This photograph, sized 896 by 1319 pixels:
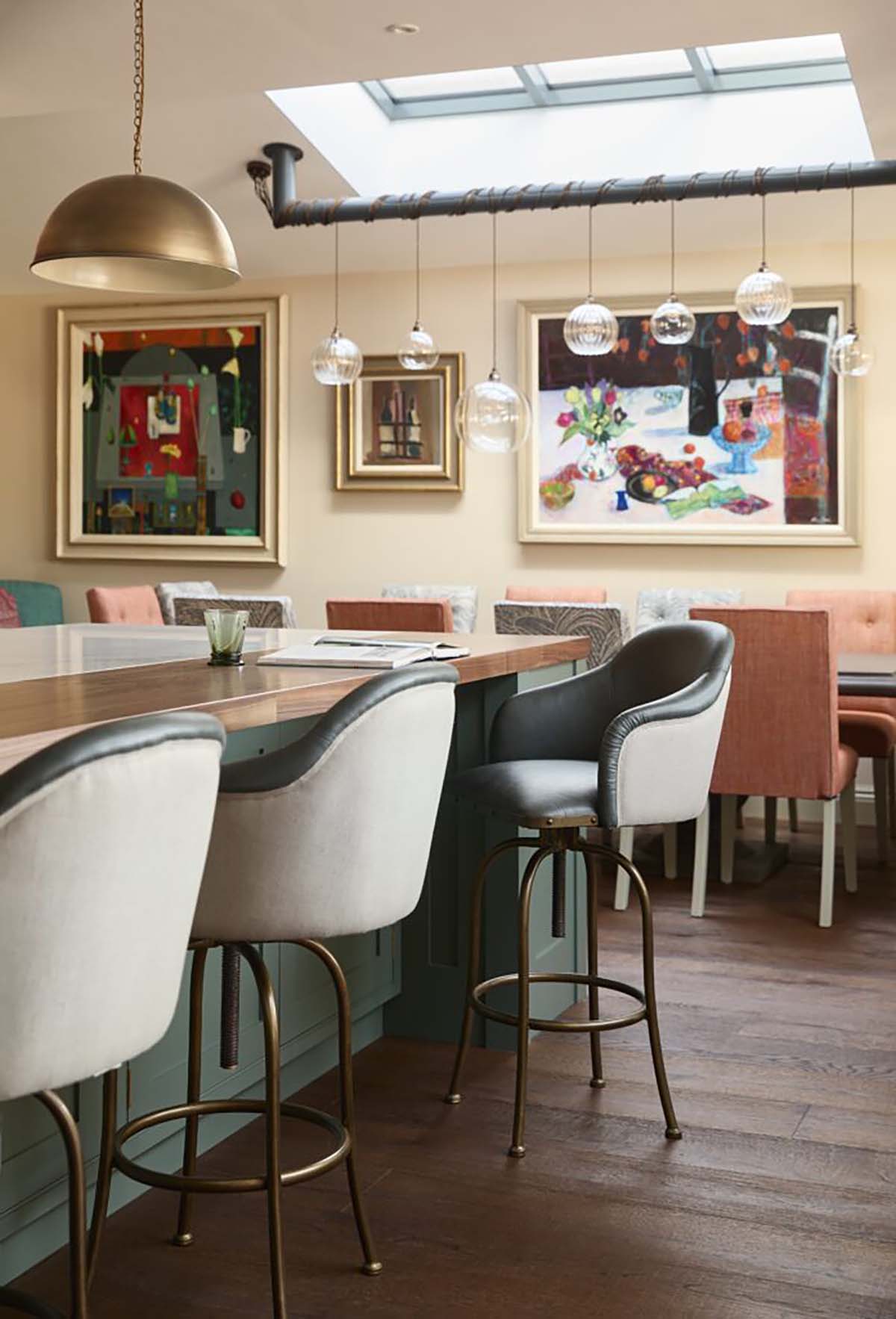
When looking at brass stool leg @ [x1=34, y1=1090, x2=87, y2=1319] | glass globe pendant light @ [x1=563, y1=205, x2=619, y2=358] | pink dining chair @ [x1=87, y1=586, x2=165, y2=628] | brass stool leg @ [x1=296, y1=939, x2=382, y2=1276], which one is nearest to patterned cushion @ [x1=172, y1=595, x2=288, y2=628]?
pink dining chair @ [x1=87, y1=586, x2=165, y2=628]

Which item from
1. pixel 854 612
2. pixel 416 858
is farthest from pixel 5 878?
pixel 854 612

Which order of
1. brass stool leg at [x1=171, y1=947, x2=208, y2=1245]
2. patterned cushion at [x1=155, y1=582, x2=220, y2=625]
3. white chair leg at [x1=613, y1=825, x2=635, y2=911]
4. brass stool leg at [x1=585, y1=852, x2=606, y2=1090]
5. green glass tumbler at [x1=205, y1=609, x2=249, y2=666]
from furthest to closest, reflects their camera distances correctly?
patterned cushion at [x1=155, y1=582, x2=220, y2=625], white chair leg at [x1=613, y1=825, x2=635, y2=911], brass stool leg at [x1=585, y1=852, x2=606, y2=1090], green glass tumbler at [x1=205, y1=609, x2=249, y2=666], brass stool leg at [x1=171, y1=947, x2=208, y2=1245]

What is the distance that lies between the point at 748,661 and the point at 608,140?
2785 mm

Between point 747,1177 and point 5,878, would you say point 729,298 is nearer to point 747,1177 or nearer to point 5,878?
point 747,1177

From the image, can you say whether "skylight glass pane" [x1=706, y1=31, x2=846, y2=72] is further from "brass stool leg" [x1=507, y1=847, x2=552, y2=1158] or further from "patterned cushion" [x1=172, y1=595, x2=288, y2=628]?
"brass stool leg" [x1=507, y1=847, x2=552, y2=1158]

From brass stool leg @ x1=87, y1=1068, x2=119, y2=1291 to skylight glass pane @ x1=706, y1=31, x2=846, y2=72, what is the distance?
4.91 m

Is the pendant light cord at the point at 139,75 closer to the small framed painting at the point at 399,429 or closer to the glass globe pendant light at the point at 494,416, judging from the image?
the glass globe pendant light at the point at 494,416

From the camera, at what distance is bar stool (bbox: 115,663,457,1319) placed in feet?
6.10

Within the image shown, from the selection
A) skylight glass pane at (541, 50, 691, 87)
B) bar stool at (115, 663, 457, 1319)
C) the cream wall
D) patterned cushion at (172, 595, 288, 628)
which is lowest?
bar stool at (115, 663, 457, 1319)

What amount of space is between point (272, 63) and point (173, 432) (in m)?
3.26

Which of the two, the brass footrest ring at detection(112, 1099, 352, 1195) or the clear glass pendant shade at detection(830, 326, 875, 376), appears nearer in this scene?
the brass footrest ring at detection(112, 1099, 352, 1195)

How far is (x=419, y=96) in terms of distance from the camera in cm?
638

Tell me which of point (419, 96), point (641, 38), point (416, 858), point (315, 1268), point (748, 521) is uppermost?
point (419, 96)

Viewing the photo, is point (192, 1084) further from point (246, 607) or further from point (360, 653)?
point (246, 607)
